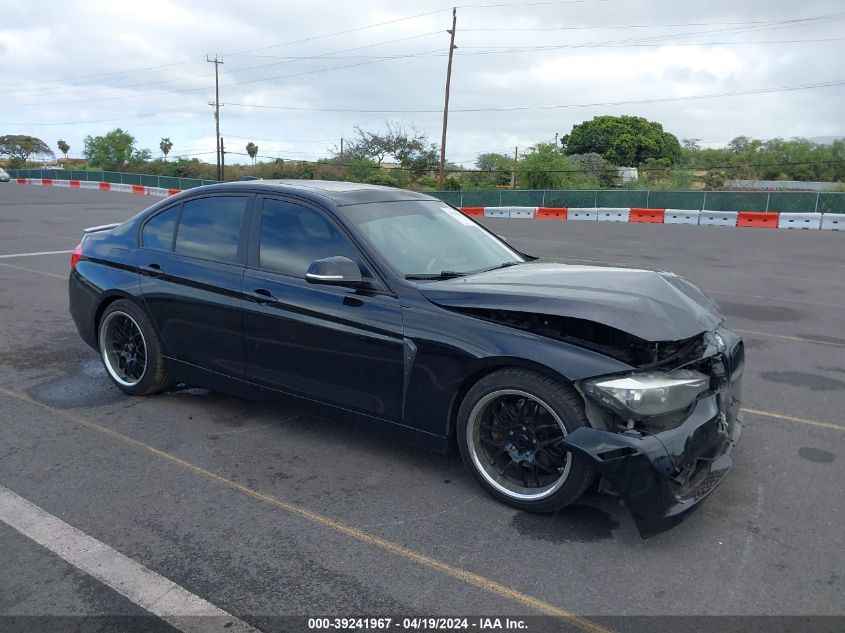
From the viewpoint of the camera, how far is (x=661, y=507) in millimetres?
3102

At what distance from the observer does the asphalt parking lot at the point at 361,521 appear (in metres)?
2.86

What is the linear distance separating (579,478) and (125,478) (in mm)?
2518

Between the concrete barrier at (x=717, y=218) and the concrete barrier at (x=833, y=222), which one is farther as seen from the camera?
the concrete barrier at (x=717, y=218)

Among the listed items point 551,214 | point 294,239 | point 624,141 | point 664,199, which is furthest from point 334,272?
point 624,141

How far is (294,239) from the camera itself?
4406mm

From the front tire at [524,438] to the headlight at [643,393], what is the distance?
0.48 ft

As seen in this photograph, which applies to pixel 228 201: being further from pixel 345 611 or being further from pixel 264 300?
pixel 345 611

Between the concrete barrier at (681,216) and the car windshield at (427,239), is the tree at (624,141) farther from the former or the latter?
the car windshield at (427,239)

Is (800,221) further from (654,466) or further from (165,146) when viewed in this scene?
(165,146)

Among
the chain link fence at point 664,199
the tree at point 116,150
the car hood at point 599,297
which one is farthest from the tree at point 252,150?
the car hood at point 599,297

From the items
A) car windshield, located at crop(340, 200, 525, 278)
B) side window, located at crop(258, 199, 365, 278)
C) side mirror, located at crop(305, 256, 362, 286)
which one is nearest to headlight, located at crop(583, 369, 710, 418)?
car windshield, located at crop(340, 200, 525, 278)

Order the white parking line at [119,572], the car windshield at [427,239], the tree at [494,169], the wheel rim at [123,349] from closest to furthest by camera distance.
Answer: the white parking line at [119,572], the car windshield at [427,239], the wheel rim at [123,349], the tree at [494,169]

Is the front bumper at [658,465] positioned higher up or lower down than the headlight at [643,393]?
lower down

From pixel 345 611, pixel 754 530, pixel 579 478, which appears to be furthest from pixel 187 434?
pixel 754 530
